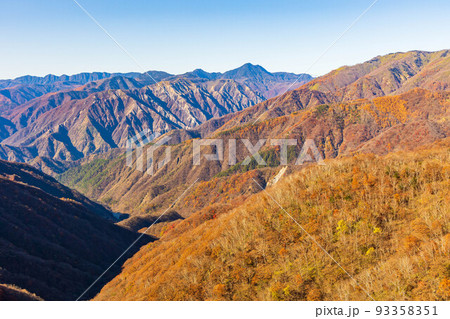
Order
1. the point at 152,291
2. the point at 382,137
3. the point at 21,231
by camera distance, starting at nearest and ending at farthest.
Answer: the point at 152,291, the point at 21,231, the point at 382,137

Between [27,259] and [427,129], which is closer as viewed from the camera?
[27,259]

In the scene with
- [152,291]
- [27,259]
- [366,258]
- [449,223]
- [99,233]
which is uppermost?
[449,223]

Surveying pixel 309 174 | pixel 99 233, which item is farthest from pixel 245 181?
pixel 309 174

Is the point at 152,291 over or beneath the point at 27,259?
over

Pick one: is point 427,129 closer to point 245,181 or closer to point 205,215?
point 245,181

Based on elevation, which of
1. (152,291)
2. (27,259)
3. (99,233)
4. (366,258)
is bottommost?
(99,233)

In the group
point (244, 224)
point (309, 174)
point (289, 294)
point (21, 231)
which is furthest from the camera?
point (21, 231)

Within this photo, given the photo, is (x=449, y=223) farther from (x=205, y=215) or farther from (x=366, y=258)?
(x=205, y=215)

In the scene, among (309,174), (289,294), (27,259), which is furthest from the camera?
(27,259)

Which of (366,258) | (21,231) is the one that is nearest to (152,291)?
(366,258)
